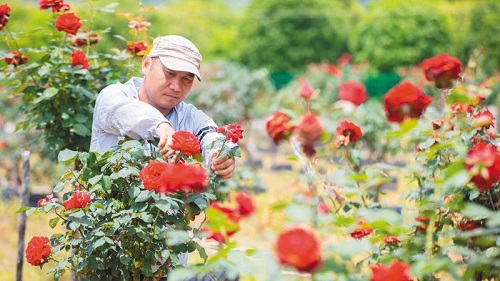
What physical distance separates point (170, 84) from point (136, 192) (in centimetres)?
51

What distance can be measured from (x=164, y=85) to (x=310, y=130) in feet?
4.22

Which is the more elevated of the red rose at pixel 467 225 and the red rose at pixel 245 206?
the red rose at pixel 245 206

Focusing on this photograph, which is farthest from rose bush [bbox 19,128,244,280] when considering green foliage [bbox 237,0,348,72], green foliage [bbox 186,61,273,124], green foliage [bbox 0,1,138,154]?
green foliage [bbox 237,0,348,72]

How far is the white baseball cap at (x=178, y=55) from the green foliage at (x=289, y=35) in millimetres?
24257

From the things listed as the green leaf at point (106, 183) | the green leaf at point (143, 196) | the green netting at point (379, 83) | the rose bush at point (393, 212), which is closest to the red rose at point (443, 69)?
the rose bush at point (393, 212)

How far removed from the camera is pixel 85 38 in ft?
12.8

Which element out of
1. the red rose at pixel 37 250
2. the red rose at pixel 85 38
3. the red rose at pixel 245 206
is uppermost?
the red rose at pixel 245 206

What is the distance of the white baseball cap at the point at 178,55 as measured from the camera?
9.30ft

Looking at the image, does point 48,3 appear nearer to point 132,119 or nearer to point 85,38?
point 85,38

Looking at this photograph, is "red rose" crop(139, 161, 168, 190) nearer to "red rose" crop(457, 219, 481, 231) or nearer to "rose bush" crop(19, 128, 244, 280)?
"rose bush" crop(19, 128, 244, 280)

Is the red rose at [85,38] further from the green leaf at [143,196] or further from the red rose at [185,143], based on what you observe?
the red rose at [185,143]

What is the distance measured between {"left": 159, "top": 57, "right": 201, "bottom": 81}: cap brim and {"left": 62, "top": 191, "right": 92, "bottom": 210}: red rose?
24.2 inches

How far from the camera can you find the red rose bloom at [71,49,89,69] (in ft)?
12.3

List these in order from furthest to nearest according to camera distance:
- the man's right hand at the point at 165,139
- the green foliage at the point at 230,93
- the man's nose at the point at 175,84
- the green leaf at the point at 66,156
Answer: the green foliage at the point at 230,93 < the man's nose at the point at 175,84 < the green leaf at the point at 66,156 < the man's right hand at the point at 165,139
